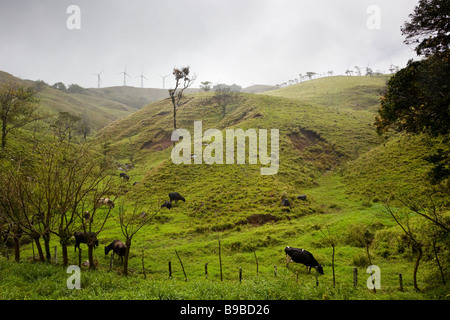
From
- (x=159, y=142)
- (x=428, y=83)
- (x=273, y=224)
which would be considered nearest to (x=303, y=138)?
(x=273, y=224)

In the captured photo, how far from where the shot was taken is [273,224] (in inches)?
825

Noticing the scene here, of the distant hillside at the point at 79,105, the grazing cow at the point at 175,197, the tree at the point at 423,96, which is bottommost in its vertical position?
the grazing cow at the point at 175,197

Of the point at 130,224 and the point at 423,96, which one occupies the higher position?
the point at 423,96

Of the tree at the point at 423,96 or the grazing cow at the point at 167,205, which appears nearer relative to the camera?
the tree at the point at 423,96

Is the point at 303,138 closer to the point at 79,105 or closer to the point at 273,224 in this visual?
the point at 273,224

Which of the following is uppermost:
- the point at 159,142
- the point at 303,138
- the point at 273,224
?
the point at 159,142

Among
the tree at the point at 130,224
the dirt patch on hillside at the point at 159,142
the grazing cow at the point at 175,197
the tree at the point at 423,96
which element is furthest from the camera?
the dirt patch on hillside at the point at 159,142

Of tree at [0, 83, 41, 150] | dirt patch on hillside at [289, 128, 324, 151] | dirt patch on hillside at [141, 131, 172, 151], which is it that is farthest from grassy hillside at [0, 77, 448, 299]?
tree at [0, 83, 41, 150]

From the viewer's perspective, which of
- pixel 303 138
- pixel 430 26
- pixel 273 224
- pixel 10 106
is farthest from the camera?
pixel 303 138

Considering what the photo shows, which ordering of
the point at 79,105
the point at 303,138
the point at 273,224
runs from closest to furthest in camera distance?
the point at 273,224, the point at 303,138, the point at 79,105

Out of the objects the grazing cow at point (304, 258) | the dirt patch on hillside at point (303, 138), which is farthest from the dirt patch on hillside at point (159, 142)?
the grazing cow at point (304, 258)

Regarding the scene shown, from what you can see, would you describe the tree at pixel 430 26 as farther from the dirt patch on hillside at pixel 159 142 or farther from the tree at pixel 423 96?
the dirt patch on hillside at pixel 159 142

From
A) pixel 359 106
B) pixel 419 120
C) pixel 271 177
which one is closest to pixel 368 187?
pixel 271 177

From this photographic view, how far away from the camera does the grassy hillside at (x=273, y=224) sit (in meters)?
9.93
